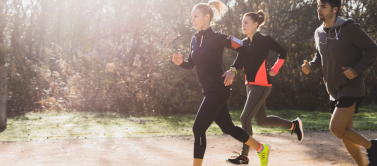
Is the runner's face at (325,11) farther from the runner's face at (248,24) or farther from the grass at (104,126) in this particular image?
the grass at (104,126)

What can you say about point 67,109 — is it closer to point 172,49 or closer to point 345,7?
point 172,49

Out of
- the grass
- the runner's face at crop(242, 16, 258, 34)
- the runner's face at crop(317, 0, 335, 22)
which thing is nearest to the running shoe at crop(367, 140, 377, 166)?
the runner's face at crop(317, 0, 335, 22)

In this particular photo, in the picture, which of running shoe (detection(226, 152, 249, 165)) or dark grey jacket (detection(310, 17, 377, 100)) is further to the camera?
running shoe (detection(226, 152, 249, 165))

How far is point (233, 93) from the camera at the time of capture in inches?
499

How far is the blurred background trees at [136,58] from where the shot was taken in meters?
11.0

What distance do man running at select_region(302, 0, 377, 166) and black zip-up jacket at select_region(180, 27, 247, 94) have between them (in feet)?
2.91

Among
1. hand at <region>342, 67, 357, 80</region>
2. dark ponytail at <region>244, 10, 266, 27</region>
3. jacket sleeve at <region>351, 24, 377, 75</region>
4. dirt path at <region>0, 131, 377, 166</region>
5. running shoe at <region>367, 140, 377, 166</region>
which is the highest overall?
dark ponytail at <region>244, 10, 266, 27</region>

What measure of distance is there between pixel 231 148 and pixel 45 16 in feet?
37.3

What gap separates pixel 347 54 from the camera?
10.8 feet

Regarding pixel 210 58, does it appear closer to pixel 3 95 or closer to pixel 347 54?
pixel 347 54

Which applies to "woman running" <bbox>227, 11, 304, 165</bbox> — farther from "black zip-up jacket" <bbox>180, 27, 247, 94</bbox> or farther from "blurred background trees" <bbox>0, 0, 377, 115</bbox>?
"blurred background trees" <bbox>0, 0, 377, 115</bbox>

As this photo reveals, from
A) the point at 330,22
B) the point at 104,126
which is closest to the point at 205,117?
the point at 330,22

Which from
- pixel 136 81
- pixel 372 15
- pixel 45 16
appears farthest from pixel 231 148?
pixel 45 16

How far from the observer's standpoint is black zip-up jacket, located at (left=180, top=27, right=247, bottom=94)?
3418 mm
